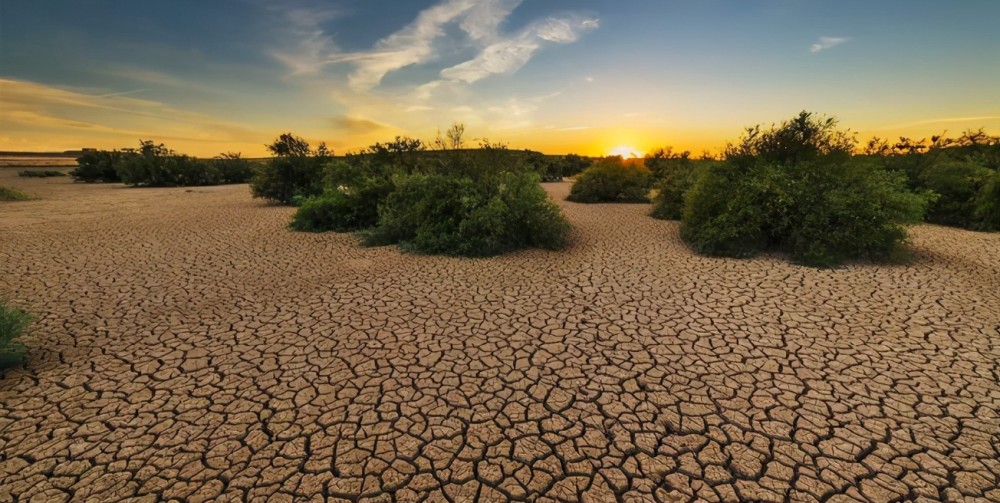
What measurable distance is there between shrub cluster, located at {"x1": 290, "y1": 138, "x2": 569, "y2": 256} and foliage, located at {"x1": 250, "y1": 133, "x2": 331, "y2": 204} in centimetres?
493

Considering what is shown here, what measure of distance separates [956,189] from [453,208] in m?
Answer: 15.2

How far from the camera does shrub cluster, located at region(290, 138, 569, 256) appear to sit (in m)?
9.33

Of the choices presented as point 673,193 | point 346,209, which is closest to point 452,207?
point 346,209

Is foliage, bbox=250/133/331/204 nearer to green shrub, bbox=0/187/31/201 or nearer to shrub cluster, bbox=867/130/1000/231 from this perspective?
green shrub, bbox=0/187/31/201

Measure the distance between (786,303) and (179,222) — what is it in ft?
50.9

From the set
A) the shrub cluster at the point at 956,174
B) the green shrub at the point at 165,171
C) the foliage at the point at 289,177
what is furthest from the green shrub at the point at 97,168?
the shrub cluster at the point at 956,174

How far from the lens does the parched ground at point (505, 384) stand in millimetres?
2867

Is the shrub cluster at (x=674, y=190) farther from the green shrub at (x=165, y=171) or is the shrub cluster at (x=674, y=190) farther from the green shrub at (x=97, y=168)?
the green shrub at (x=97, y=168)

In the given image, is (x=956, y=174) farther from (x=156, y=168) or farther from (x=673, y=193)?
(x=156, y=168)

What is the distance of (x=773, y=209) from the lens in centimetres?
877

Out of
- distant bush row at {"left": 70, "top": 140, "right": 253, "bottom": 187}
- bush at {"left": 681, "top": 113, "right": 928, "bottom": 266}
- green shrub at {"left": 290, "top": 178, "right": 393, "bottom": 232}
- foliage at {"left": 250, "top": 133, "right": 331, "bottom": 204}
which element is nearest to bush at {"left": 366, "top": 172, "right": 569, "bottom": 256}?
green shrub at {"left": 290, "top": 178, "right": 393, "bottom": 232}

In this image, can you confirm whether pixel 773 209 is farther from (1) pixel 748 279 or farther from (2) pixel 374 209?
(2) pixel 374 209

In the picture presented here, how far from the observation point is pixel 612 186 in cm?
1842

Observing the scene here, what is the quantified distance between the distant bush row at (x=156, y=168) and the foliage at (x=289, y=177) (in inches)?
346
